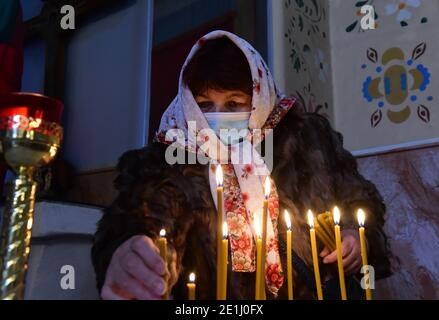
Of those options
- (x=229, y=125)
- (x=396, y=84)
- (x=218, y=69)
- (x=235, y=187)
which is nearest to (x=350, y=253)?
(x=235, y=187)

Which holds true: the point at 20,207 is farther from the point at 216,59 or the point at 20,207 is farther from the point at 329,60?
the point at 329,60

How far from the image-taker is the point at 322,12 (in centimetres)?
186

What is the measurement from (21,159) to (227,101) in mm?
586

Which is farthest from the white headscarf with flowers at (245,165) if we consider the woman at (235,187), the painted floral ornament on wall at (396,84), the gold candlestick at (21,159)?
the painted floral ornament on wall at (396,84)

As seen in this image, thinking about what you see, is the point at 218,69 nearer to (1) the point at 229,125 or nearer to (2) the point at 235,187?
(1) the point at 229,125

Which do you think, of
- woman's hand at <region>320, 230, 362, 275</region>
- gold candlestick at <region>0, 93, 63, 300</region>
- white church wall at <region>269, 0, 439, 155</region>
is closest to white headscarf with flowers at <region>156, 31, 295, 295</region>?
woman's hand at <region>320, 230, 362, 275</region>

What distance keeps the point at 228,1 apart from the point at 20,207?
1.40 metres

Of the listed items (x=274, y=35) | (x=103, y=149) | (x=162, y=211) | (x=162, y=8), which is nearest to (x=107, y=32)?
(x=162, y=8)

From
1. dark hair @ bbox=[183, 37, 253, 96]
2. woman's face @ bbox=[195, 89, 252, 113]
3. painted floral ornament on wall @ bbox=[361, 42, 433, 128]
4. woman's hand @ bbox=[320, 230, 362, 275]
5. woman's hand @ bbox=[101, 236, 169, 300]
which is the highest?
painted floral ornament on wall @ bbox=[361, 42, 433, 128]

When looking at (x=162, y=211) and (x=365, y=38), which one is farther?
(x=365, y=38)

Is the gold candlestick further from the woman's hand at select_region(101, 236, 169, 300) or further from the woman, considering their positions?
the woman

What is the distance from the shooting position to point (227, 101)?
1027 mm

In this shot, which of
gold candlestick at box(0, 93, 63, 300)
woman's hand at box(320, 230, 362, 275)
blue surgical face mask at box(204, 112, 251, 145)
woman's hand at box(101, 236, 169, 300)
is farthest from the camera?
blue surgical face mask at box(204, 112, 251, 145)

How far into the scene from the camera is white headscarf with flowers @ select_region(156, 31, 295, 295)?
0.88 m
